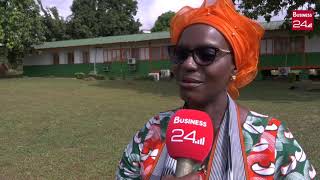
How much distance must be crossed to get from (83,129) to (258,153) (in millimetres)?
10011

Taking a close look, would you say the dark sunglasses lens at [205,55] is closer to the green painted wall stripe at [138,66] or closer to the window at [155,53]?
the green painted wall stripe at [138,66]

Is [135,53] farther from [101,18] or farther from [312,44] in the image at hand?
[101,18]

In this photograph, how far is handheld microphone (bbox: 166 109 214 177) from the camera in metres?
1.59

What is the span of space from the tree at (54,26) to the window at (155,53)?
18.2m

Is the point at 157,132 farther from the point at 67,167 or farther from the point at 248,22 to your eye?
the point at 67,167

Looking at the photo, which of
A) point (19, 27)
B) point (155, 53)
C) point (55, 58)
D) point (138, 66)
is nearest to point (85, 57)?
point (55, 58)

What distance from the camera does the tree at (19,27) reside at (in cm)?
3678

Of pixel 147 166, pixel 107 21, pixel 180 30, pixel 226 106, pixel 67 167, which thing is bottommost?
pixel 67 167

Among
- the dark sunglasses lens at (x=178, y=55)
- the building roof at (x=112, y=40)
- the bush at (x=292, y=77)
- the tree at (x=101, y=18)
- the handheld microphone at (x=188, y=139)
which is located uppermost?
the tree at (x=101, y=18)

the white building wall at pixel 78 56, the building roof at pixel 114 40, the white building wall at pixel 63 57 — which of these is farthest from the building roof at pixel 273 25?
the white building wall at pixel 63 57

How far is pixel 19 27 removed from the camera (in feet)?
125

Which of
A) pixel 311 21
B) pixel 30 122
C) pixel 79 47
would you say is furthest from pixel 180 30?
pixel 79 47

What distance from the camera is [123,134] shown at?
35.2ft

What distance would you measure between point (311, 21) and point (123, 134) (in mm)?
15506
